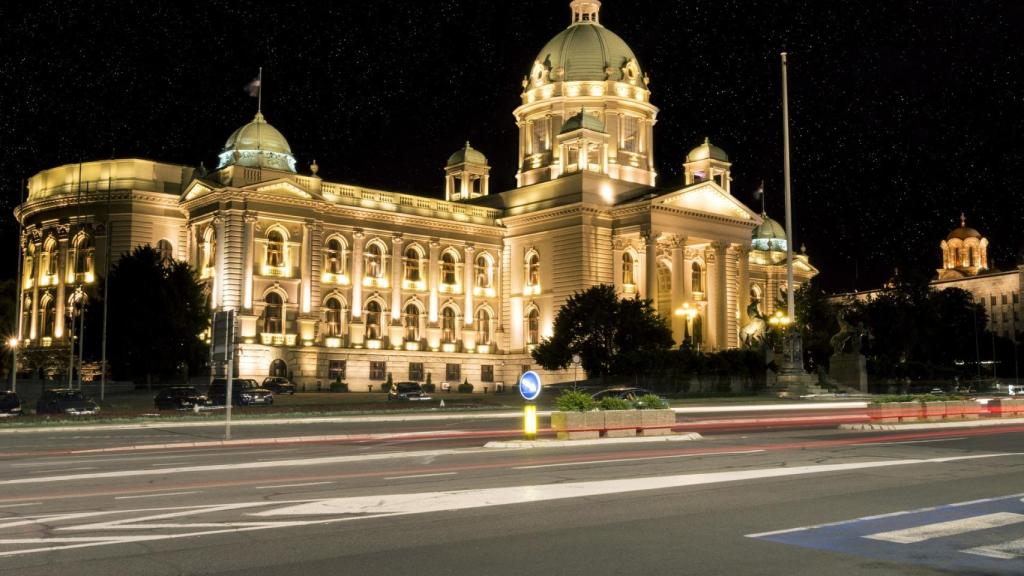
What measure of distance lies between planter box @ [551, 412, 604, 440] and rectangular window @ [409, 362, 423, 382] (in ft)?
196

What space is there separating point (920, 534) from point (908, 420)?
2559 centimetres

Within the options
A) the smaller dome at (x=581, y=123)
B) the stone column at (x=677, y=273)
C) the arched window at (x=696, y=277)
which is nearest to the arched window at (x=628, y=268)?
the stone column at (x=677, y=273)

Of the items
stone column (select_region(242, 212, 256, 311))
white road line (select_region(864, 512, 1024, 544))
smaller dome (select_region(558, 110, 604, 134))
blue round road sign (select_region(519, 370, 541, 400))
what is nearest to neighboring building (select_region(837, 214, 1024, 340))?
smaller dome (select_region(558, 110, 604, 134))

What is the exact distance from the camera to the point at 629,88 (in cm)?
9831

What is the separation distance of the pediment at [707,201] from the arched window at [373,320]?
24.4m

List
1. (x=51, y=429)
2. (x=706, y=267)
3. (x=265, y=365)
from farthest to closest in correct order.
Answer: (x=706, y=267) < (x=265, y=365) < (x=51, y=429)

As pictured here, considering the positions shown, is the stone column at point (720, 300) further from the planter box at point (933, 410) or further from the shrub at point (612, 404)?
the shrub at point (612, 404)

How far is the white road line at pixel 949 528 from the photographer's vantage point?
40.2 feet

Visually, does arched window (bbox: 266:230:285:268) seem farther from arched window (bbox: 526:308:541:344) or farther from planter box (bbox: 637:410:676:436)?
planter box (bbox: 637:410:676:436)

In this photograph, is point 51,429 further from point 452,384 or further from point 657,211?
point 657,211

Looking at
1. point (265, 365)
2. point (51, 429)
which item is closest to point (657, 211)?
point (265, 365)

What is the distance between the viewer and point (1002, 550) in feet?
37.2

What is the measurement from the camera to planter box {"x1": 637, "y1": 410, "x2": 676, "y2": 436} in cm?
2975

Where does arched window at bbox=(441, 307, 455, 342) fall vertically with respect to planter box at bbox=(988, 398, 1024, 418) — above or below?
above
